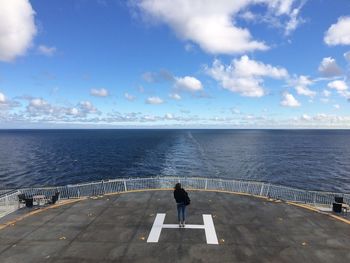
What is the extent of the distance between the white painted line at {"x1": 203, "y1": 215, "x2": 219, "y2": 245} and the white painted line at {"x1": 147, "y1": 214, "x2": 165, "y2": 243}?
2324 mm

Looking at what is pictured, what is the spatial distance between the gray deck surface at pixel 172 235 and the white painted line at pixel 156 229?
27cm

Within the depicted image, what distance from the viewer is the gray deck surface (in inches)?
414

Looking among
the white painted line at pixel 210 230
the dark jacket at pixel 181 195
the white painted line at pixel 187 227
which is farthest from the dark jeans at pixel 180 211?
the white painted line at pixel 210 230

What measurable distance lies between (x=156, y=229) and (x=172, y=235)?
1042 millimetres

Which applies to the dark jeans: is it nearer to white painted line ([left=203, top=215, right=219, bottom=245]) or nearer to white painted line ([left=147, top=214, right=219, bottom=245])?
white painted line ([left=147, top=214, right=219, bottom=245])

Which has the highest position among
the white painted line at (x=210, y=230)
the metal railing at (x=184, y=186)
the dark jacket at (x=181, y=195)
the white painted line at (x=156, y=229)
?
the dark jacket at (x=181, y=195)

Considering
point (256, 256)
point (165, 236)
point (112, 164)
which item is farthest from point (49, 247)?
point (112, 164)

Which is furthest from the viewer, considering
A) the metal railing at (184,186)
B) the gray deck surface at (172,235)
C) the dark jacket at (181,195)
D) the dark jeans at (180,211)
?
the metal railing at (184,186)

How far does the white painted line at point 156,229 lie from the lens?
12.0 meters

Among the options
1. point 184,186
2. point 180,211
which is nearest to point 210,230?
point 180,211

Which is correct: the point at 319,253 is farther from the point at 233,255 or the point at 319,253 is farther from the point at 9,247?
the point at 9,247

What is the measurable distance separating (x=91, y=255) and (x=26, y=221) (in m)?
6.16

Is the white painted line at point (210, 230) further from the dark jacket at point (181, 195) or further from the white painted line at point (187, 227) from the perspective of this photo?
the dark jacket at point (181, 195)

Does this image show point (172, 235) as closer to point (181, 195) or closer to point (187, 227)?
point (187, 227)
